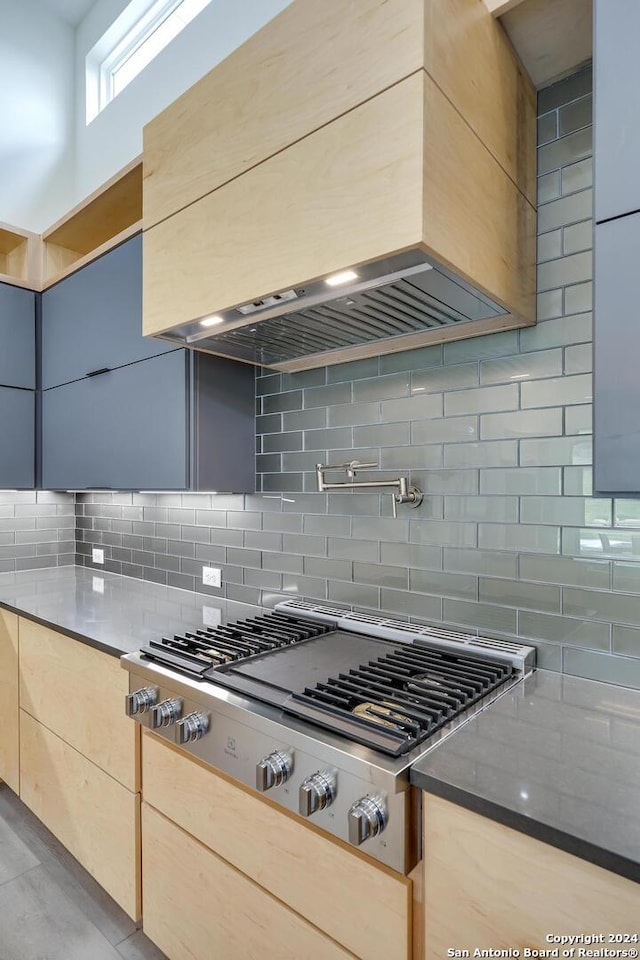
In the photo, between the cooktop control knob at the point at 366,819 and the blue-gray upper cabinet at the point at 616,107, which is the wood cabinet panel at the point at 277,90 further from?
the cooktop control knob at the point at 366,819

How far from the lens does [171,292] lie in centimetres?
160

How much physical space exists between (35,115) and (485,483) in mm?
3315

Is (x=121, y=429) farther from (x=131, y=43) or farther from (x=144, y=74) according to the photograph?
(x=131, y=43)

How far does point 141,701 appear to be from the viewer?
1.43 meters

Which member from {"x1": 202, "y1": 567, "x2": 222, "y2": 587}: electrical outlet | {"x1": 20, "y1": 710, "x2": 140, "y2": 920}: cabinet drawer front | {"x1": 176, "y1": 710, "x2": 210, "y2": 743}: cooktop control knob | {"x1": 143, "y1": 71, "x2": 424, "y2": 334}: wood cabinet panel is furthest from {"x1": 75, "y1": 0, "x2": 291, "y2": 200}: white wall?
{"x1": 20, "y1": 710, "x2": 140, "y2": 920}: cabinet drawer front

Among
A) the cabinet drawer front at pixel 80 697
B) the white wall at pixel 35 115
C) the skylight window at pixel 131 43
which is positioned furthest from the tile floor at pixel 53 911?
the skylight window at pixel 131 43

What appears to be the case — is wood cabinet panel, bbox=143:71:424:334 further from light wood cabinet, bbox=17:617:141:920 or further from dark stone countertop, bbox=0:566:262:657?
light wood cabinet, bbox=17:617:141:920

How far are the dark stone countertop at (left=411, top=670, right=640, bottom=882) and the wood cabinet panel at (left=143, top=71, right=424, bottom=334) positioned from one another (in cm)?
97

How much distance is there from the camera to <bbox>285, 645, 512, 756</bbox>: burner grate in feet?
3.37

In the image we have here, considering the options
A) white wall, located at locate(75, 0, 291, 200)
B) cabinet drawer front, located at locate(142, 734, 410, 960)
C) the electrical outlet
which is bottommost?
cabinet drawer front, located at locate(142, 734, 410, 960)

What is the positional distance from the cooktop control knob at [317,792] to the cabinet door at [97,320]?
4.82 ft

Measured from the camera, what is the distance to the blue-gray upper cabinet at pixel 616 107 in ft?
3.08

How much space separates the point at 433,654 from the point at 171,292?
4.20 ft

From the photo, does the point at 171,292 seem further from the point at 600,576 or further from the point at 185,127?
the point at 600,576
